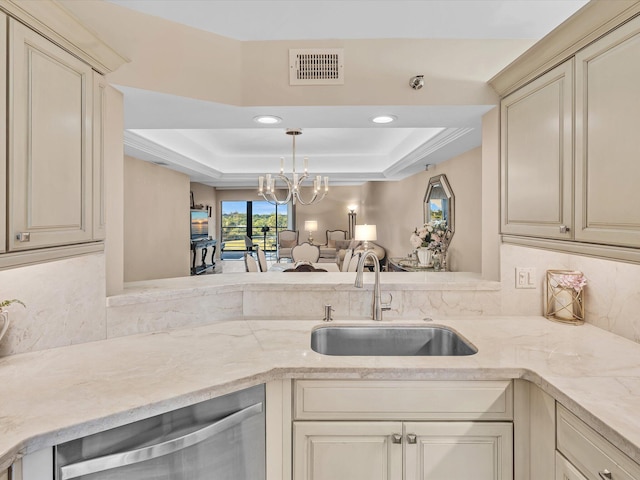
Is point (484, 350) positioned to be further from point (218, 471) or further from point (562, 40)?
point (562, 40)

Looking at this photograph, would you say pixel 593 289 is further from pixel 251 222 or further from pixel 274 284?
pixel 251 222

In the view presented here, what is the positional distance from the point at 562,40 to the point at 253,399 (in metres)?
1.83

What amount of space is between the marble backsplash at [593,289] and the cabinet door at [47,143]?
2025 millimetres

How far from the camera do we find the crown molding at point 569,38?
4.19 feet

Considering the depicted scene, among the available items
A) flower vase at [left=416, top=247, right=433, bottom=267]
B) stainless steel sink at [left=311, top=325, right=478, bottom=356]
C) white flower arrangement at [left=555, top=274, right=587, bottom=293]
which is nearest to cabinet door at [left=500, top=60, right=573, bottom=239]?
white flower arrangement at [left=555, top=274, right=587, bottom=293]

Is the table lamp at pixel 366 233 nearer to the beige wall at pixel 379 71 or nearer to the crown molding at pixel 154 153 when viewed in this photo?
the crown molding at pixel 154 153

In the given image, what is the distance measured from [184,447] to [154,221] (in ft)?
13.2

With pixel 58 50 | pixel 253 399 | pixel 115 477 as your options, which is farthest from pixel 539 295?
pixel 58 50

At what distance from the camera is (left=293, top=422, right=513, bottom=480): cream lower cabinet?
1.43 meters

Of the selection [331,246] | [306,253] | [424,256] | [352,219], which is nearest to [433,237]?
[424,256]

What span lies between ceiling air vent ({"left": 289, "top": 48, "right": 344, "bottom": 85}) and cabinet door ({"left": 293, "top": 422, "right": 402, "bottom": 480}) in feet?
5.37

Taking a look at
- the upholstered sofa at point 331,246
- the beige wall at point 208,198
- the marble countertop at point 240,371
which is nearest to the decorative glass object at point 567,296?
the marble countertop at point 240,371

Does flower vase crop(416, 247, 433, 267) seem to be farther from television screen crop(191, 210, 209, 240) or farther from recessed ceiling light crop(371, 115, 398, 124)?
television screen crop(191, 210, 209, 240)

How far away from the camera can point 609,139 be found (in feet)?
4.35
